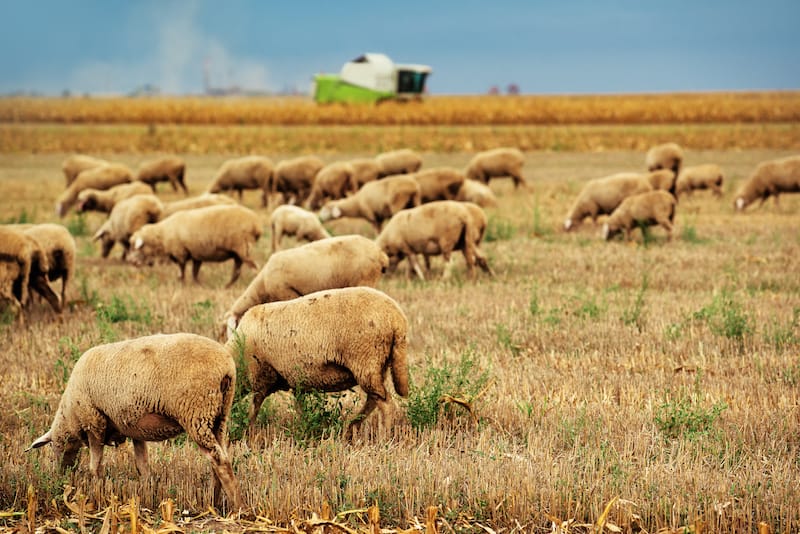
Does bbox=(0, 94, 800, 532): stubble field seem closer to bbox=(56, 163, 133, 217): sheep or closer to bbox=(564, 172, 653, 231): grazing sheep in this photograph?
bbox=(564, 172, 653, 231): grazing sheep

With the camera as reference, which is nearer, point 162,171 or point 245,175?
point 245,175

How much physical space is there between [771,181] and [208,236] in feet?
48.2

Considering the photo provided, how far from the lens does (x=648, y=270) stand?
46.9ft

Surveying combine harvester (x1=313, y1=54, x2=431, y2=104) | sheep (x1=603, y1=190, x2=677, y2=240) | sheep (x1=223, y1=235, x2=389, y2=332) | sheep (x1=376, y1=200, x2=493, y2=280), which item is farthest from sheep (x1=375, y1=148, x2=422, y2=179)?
combine harvester (x1=313, y1=54, x2=431, y2=104)

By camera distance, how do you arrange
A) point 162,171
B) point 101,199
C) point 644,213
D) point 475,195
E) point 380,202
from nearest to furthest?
point 644,213, point 380,202, point 101,199, point 475,195, point 162,171

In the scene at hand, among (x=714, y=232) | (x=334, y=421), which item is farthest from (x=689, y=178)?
(x=334, y=421)

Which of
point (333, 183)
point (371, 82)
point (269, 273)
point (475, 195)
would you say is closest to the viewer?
point (269, 273)

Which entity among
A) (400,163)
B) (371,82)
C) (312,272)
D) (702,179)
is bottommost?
(312,272)

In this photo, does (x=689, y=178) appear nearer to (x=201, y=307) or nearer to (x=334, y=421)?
(x=201, y=307)

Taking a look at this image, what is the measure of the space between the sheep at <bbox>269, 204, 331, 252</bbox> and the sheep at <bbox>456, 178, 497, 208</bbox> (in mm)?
5892

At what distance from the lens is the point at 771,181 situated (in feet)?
71.8

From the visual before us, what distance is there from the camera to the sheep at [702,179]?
25.2 meters

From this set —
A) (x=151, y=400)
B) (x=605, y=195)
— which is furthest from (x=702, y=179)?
(x=151, y=400)

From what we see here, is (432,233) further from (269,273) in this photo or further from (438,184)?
(438,184)
